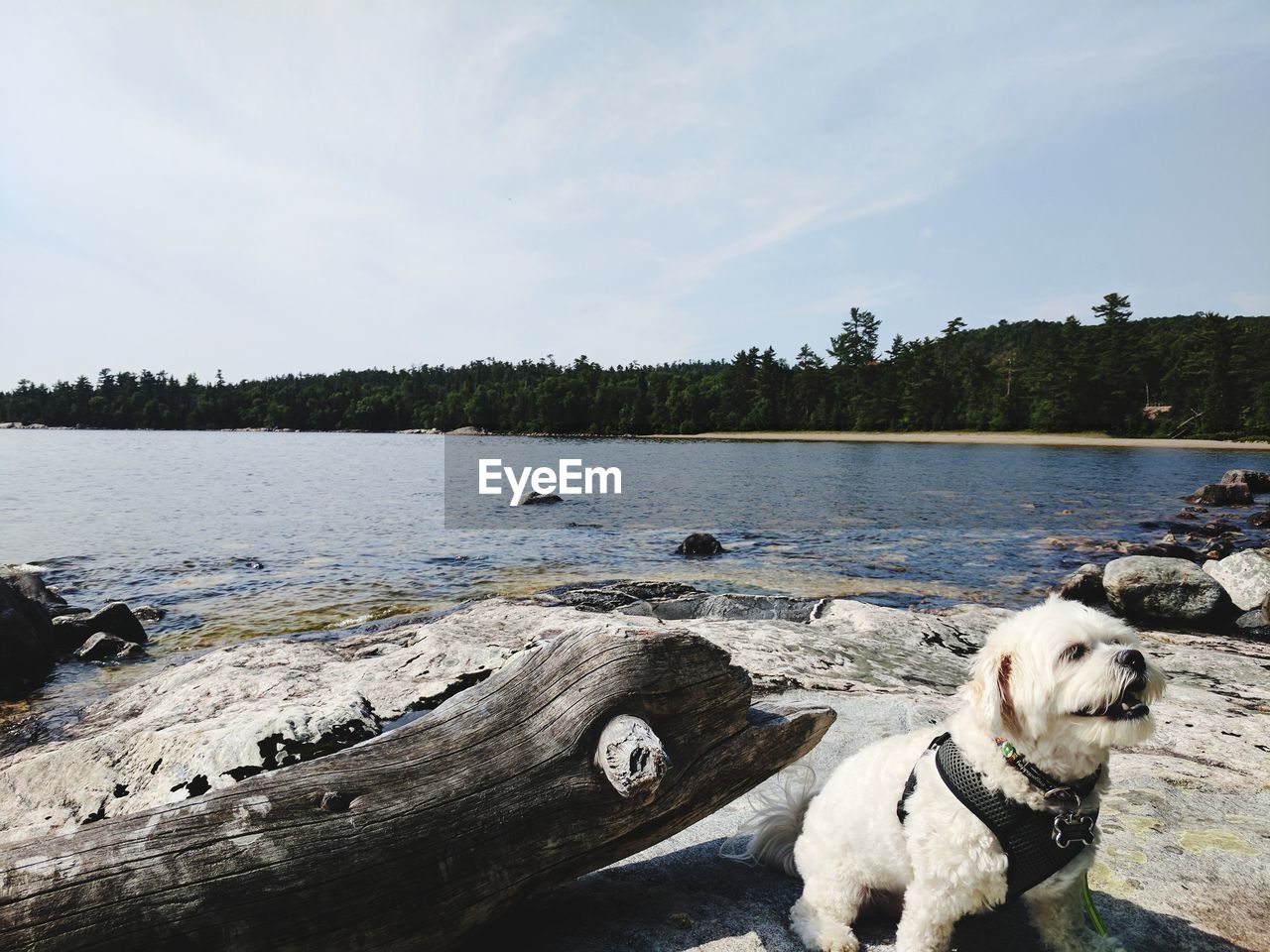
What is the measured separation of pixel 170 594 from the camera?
43.8ft

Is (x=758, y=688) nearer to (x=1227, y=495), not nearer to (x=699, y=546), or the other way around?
(x=699, y=546)

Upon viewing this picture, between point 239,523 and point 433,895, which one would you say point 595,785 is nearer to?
point 433,895

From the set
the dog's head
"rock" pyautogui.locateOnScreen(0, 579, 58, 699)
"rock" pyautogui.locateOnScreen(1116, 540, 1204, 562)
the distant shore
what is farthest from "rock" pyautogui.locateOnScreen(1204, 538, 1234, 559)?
the distant shore

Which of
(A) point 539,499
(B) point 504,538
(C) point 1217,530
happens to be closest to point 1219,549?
(C) point 1217,530

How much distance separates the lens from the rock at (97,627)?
9.84m

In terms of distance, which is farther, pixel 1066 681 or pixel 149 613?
pixel 149 613

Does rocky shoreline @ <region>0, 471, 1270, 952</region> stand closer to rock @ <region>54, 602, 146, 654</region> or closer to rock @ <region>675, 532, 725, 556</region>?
rock @ <region>54, 602, 146, 654</region>

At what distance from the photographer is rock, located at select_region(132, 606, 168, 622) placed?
37.9 feet

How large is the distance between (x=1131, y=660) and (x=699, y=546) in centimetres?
1597

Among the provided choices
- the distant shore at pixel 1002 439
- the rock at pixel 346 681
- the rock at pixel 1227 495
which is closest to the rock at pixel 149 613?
the rock at pixel 346 681

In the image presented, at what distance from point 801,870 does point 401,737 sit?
187 cm

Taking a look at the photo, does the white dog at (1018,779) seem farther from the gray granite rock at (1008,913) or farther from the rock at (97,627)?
the rock at (97,627)

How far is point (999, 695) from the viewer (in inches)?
101

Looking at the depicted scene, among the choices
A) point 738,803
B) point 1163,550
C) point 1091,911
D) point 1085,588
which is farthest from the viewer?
point 1163,550
